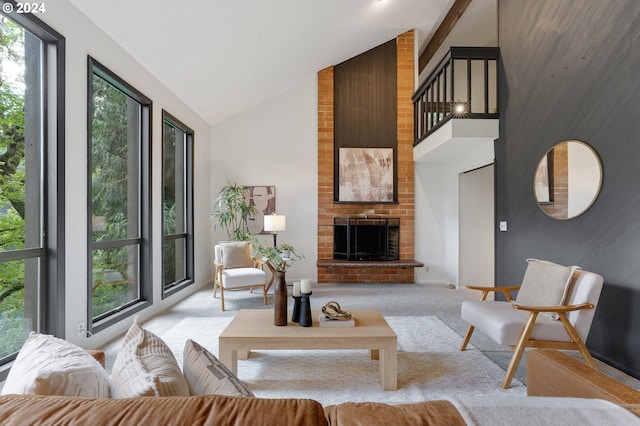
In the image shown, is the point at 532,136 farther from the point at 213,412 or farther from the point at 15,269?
the point at 15,269

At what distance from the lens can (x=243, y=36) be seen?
13.3 feet

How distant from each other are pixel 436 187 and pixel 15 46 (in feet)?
18.8

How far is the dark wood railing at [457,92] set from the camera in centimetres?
429

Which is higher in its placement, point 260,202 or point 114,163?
point 114,163

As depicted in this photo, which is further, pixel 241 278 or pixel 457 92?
pixel 457 92

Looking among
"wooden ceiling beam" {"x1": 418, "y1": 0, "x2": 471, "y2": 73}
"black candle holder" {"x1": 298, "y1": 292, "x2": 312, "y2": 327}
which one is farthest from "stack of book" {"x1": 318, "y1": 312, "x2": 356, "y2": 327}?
"wooden ceiling beam" {"x1": 418, "y1": 0, "x2": 471, "y2": 73}

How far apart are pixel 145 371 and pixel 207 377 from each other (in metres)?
0.15

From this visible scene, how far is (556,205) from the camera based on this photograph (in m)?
3.26

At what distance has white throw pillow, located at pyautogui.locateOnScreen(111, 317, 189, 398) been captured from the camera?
811 mm

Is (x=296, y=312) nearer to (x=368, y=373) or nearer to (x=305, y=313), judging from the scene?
(x=305, y=313)

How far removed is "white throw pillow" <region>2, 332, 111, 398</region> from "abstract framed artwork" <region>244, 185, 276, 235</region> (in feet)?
17.1

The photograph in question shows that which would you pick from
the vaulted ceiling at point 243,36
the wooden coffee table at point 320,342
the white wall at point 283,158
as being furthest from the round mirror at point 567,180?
the white wall at point 283,158

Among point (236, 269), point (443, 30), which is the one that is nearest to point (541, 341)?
point (236, 269)

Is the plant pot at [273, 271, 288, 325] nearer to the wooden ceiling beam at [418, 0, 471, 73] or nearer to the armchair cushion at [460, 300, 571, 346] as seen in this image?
the armchair cushion at [460, 300, 571, 346]
